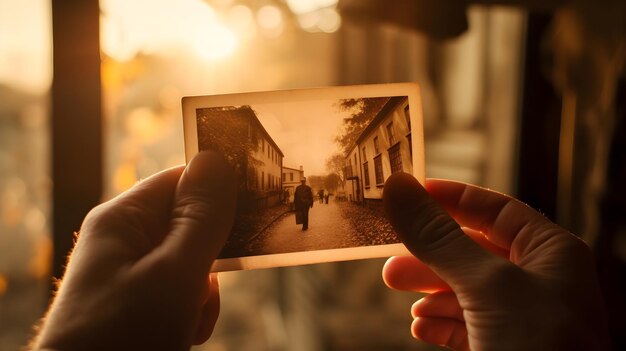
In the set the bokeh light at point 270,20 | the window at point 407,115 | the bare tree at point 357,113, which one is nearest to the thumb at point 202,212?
the bare tree at point 357,113

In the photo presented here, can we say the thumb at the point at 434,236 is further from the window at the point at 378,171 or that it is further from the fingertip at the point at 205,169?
the fingertip at the point at 205,169

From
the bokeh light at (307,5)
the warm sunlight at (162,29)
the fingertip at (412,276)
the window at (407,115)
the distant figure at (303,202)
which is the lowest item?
the fingertip at (412,276)

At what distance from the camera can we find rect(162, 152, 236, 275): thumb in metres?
0.67

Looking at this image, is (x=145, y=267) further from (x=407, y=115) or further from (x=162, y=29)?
(x=162, y=29)

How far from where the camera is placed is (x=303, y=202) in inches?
37.4

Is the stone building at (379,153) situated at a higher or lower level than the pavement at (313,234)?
higher

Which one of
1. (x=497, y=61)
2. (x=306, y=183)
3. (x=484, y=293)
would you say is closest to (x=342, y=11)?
(x=497, y=61)

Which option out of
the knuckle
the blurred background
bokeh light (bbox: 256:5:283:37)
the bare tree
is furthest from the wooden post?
the knuckle

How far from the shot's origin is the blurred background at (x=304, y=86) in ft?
4.02

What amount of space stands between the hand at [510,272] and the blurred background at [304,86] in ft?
2.60

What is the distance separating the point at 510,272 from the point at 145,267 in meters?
0.56

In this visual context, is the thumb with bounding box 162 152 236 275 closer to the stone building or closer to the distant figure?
the distant figure

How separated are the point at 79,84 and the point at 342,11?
87 centimetres

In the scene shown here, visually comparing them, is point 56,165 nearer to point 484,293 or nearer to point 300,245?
point 300,245
